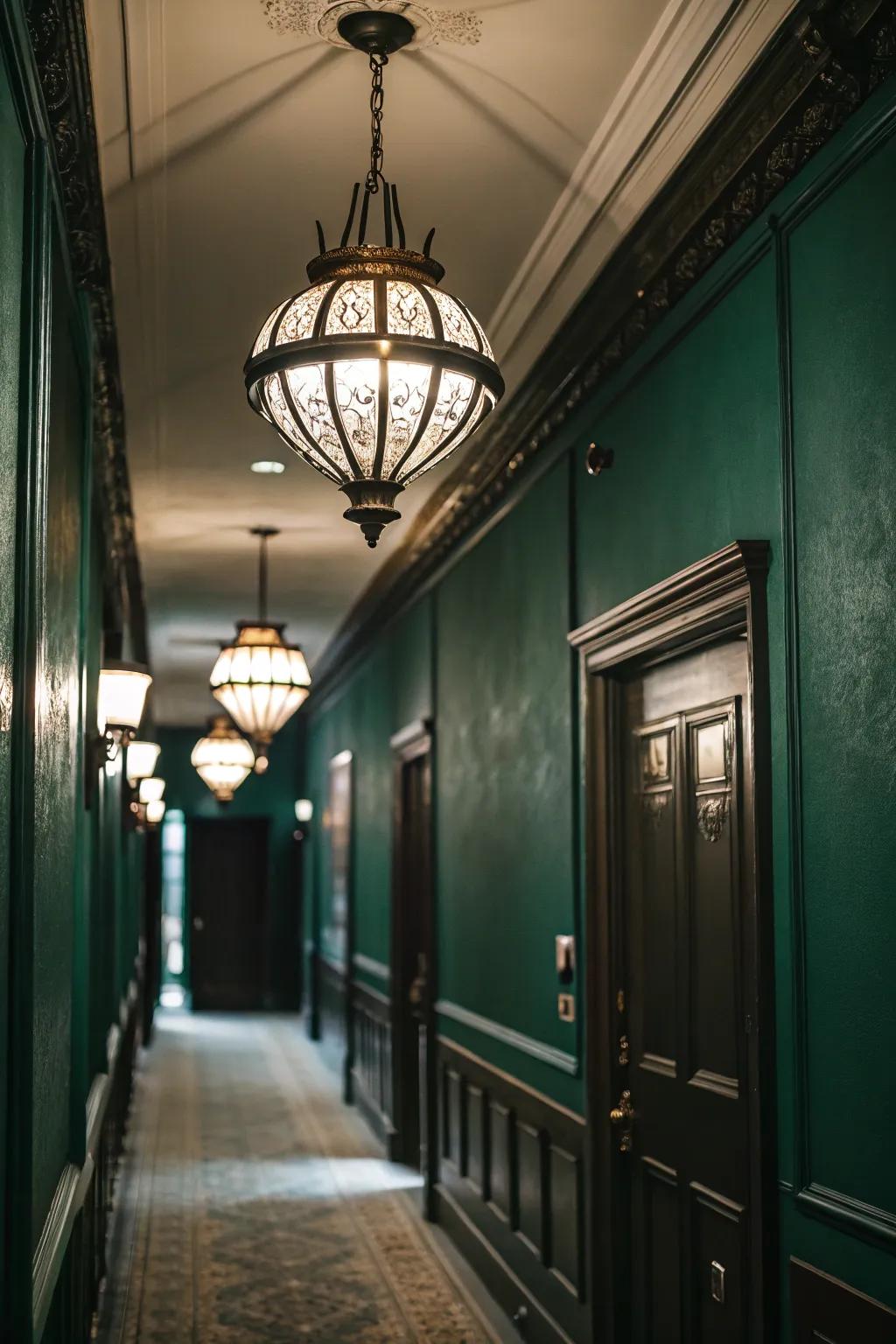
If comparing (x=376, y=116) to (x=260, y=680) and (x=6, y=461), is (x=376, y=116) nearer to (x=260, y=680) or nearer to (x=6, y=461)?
(x=6, y=461)

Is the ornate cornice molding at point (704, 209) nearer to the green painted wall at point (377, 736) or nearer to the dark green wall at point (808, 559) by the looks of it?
the dark green wall at point (808, 559)

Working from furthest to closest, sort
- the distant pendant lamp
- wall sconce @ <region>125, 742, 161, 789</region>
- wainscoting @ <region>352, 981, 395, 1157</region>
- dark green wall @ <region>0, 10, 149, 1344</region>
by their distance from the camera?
the distant pendant lamp, wainscoting @ <region>352, 981, 395, 1157</region>, wall sconce @ <region>125, 742, 161, 789</region>, dark green wall @ <region>0, 10, 149, 1344</region>

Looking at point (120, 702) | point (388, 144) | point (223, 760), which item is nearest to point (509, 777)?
point (120, 702)

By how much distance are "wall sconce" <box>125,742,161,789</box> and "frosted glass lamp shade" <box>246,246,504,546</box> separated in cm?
541

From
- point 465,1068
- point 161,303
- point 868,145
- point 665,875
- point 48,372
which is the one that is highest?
point 161,303

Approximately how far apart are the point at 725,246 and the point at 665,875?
1708 millimetres

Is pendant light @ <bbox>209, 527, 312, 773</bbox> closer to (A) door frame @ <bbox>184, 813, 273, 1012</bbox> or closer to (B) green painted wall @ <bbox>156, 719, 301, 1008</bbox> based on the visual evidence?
(B) green painted wall @ <bbox>156, 719, 301, 1008</bbox>

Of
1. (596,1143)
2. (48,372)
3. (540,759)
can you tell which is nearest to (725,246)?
(48,372)

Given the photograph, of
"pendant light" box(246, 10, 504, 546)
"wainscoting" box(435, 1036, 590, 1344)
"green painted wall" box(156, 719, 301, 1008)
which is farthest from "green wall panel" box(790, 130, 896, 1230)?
"green painted wall" box(156, 719, 301, 1008)

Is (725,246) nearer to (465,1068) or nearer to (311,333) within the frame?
(311,333)

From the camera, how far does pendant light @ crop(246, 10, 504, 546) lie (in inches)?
96.4

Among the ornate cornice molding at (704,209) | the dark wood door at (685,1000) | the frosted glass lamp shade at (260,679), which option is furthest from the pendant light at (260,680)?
the dark wood door at (685,1000)

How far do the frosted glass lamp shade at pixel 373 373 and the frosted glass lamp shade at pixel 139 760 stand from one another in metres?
5.44

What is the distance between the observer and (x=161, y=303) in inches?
174
